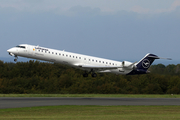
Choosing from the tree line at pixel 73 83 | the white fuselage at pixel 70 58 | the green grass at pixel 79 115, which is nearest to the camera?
the green grass at pixel 79 115

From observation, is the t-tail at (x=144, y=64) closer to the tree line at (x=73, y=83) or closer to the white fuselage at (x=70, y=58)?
the white fuselage at (x=70, y=58)

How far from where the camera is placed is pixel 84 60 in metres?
43.6

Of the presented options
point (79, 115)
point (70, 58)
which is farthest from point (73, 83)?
point (79, 115)

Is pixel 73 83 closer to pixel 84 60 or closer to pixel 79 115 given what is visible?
pixel 84 60

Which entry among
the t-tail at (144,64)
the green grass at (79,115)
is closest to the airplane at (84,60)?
the t-tail at (144,64)

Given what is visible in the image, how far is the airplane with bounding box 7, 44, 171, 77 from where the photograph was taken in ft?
129

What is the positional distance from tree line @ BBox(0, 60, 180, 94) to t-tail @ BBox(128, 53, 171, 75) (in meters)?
15.8

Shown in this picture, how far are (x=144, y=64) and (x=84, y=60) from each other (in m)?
12.2

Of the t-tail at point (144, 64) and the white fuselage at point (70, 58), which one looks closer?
the white fuselage at point (70, 58)

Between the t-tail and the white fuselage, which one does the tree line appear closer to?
the t-tail

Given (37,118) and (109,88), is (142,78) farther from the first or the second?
(37,118)

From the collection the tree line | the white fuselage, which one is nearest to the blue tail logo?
the white fuselage

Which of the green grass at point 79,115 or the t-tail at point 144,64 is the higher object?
the t-tail at point 144,64

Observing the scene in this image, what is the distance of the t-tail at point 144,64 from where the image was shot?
49.2 meters
